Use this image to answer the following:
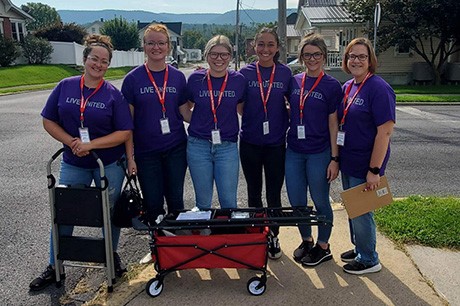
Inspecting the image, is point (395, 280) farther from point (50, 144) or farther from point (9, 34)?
point (9, 34)

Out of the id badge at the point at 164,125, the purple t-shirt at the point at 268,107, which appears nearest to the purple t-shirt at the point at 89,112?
the id badge at the point at 164,125

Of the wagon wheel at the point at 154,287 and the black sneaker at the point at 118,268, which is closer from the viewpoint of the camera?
the wagon wheel at the point at 154,287

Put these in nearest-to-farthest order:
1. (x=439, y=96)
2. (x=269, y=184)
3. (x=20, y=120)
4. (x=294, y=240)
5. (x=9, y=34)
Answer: (x=269, y=184)
(x=294, y=240)
(x=20, y=120)
(x=439, y=96)
(x=9, y=34)

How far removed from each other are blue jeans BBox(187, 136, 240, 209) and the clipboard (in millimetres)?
1012

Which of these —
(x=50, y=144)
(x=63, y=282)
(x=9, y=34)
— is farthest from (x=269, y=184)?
(x=9, y=34)

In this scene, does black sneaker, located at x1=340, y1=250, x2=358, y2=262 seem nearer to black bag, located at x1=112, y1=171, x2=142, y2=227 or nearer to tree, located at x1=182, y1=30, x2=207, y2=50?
black bag, located at x1=112, y1=171, x2=142, y2=227

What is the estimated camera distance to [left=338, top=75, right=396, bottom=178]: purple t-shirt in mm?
3330

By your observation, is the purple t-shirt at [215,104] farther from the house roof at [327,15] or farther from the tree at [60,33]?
the tree at [60,33]

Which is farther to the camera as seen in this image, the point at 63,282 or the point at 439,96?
the point at 439,96

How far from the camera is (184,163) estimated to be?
4.00m

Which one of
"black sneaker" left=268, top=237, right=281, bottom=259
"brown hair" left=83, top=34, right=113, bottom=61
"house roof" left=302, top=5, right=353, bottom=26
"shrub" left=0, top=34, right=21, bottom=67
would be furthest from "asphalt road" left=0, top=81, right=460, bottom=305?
"shrub" left=0, top=34, right=21, bottom=67

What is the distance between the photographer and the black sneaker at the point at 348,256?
398 centimetres

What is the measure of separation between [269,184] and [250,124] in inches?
24.6

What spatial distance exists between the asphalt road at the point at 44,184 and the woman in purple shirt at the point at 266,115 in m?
1.55
